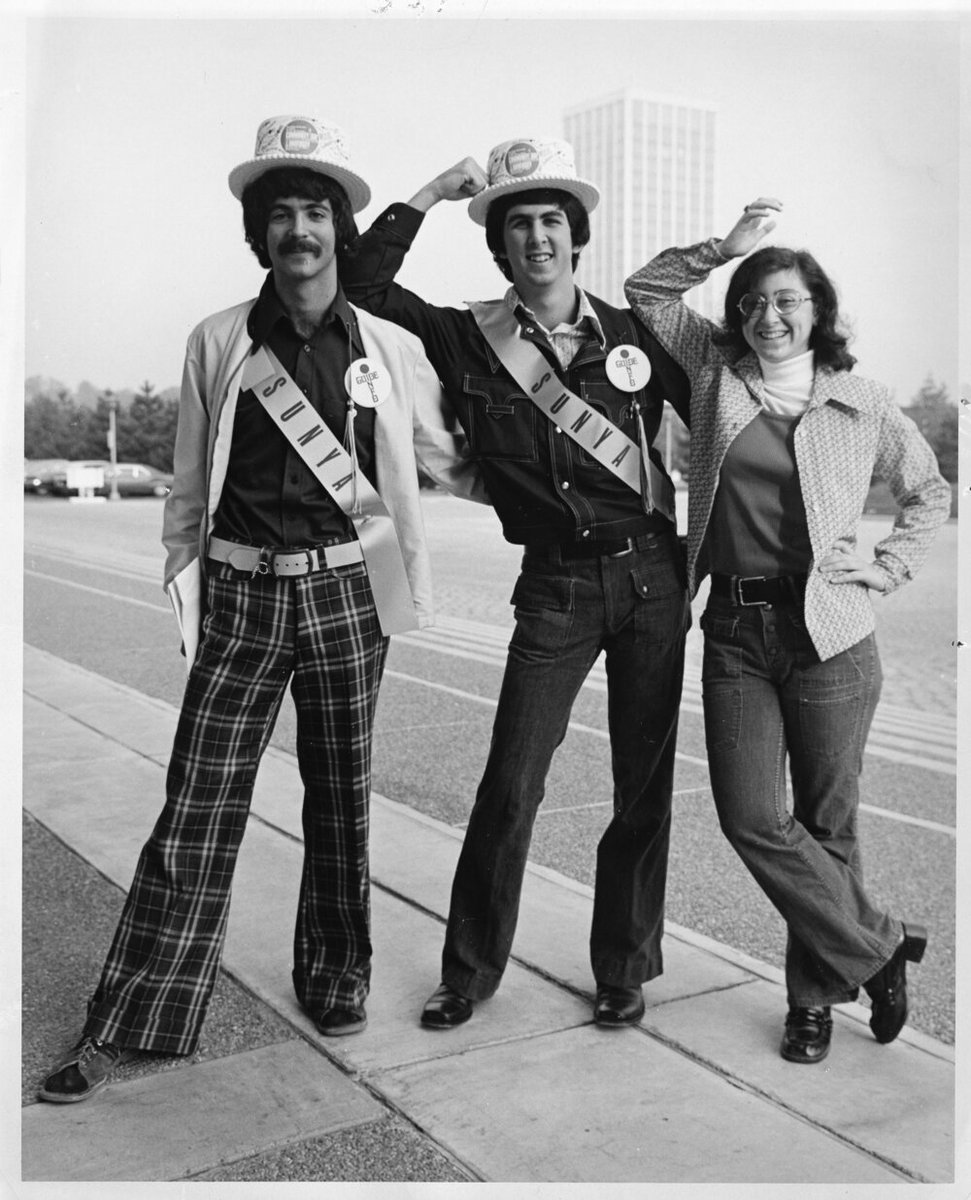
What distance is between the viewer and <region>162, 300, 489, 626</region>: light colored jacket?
11.4ft

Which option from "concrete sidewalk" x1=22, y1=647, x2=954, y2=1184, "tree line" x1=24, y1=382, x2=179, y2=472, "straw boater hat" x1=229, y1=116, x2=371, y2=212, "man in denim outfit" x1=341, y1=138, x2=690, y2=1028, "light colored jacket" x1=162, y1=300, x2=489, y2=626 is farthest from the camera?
"tree line" x1=24, y1=382, x2=179, y2=472

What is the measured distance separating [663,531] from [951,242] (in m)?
0.99

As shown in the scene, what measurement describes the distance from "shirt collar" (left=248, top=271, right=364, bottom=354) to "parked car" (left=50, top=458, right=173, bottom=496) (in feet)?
2.71

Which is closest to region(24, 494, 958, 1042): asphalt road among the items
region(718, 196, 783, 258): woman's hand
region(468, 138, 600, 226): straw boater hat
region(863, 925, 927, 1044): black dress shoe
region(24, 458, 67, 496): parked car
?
region(24, 458, 67, 496): parked car

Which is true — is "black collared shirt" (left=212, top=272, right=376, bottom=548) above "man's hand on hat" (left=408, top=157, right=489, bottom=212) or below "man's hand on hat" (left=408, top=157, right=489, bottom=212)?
below

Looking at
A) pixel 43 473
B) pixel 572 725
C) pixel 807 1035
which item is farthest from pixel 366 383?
pixel 572 725

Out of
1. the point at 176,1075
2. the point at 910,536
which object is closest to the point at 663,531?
the point at 910,536

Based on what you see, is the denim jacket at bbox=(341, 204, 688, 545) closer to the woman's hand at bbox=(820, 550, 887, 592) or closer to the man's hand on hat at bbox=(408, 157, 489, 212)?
the man's hand on hat at bbox=(408, 157, 489, 212)

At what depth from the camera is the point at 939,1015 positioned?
4.16m

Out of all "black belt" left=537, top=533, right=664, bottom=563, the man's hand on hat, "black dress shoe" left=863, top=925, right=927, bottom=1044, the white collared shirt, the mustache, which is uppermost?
the man's hand on hat

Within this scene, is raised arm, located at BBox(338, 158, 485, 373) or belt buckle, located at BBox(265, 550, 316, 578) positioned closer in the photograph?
belt buckle, located at BBox(265, 550, 316, 578)

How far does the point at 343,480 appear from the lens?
3443 mm

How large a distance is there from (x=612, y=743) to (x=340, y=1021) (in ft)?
3.16

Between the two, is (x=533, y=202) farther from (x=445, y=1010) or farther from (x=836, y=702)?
(x=445, y=1010)
